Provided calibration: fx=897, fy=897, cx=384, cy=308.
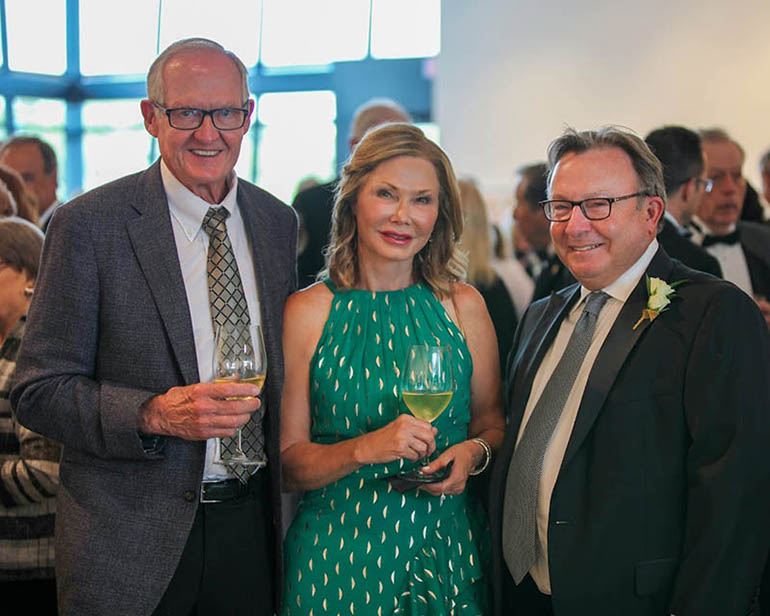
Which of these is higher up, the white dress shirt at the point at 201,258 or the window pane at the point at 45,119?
the window pane at the point at 45,119

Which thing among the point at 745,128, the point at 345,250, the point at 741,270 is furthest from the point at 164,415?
the point at 745,128

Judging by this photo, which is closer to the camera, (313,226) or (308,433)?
(308,433)

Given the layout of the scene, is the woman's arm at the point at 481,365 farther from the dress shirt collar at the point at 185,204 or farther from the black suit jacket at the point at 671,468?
the dress shirt collar at the point at 185,204

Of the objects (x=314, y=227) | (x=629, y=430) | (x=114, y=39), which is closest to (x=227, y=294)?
(x=629, y=430)

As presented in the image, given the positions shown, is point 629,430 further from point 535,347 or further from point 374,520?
point 374,520

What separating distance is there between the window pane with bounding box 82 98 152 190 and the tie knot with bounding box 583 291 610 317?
42.3ft

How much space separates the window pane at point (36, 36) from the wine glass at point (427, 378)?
13179 millimetres

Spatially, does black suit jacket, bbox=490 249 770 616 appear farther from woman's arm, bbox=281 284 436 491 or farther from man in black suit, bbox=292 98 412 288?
man in black suit, bbox=292 98 412 288

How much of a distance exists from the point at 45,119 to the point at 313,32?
456 cm

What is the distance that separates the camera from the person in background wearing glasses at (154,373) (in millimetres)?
2135

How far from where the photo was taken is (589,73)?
27.6 feet

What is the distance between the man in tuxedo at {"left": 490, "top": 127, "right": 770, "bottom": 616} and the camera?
1937mm

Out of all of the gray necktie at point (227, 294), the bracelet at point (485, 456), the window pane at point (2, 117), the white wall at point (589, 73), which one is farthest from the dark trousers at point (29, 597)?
the window pane at point (2, 117)

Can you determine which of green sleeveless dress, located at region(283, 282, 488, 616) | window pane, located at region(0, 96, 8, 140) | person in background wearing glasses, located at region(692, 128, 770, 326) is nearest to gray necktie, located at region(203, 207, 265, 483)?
green sleeveless dress, located at region(283, 282, 488, 616)
